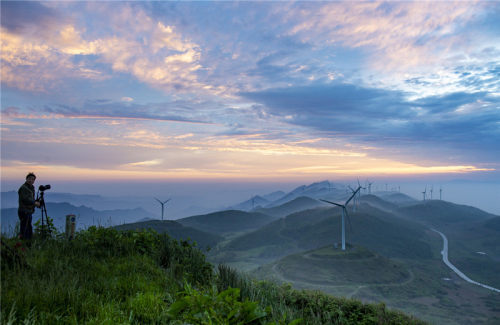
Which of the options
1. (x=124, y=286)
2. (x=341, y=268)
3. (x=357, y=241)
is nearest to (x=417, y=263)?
(x=357, y=241)

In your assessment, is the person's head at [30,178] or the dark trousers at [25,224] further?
the person's head at [30,178]

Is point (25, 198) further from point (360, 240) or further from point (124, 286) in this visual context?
point (360, 240)

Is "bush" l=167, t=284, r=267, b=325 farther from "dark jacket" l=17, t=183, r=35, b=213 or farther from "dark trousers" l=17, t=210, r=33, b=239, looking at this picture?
"dark jacket" l=17, t=183, r=35, b=213

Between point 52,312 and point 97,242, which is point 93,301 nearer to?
point 52,312

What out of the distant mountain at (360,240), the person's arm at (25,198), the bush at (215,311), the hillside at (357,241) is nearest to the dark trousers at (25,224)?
the person's arm at (25,198)

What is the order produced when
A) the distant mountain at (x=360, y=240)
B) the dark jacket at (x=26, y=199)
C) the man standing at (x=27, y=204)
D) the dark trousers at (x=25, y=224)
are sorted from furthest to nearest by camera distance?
the distant mountain at (x=360, y=240)
the dark jacket at (x=26, y=199)
the man standing at (x=27, y=204)
the dark trousers at (x=25, y=224)

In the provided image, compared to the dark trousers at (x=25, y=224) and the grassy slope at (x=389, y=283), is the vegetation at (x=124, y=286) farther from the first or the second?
the grassy slope at (x=389, y=283)

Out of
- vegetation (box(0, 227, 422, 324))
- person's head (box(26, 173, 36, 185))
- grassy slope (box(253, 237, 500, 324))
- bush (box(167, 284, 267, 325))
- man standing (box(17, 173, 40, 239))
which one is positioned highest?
person's head (box(26, 173, 36, 185))

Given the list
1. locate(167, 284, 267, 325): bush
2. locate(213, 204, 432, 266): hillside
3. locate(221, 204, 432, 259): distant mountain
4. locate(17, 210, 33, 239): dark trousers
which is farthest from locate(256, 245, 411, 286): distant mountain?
locate(167, 284, 267, 325): bush
